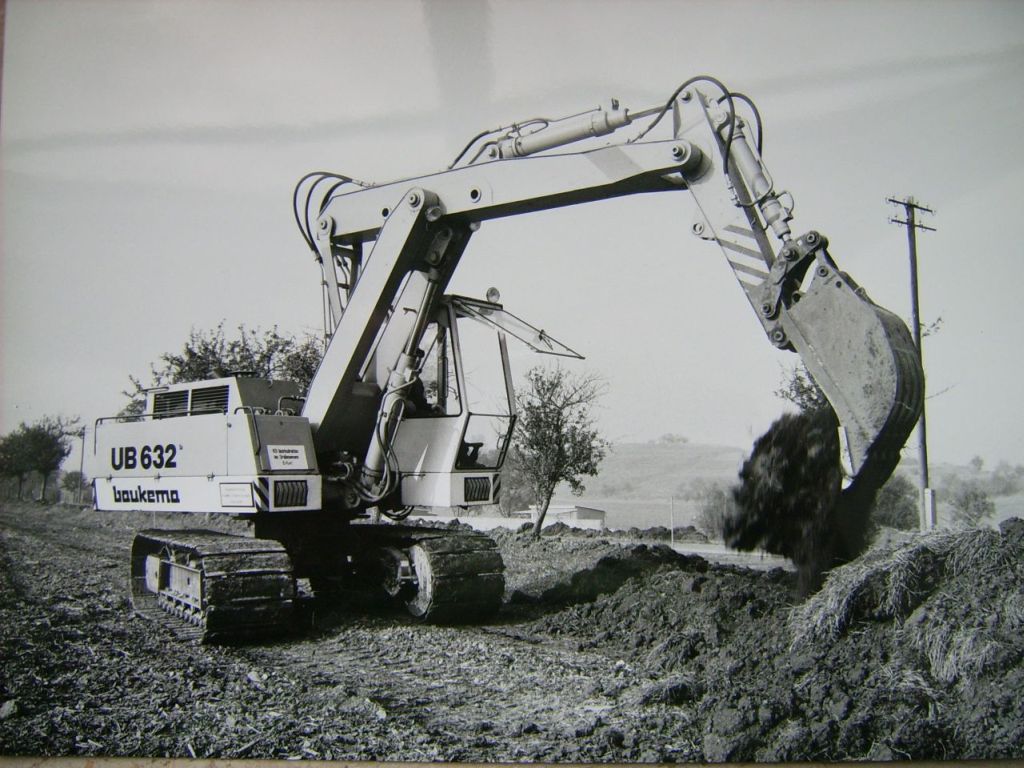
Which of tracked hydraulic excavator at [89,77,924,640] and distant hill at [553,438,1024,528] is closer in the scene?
tracked hydraulic excavator at [89,77,924,640]

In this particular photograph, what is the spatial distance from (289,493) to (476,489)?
1321 mm

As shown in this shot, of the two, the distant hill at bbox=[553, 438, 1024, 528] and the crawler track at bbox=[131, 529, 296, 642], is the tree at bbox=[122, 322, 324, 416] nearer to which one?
the crawler track at bbox=[131, 529, 296, 642]

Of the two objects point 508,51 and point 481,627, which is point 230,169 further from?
point 481,627

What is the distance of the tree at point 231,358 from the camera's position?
6367 mm

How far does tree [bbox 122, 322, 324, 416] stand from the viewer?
6.37 metres

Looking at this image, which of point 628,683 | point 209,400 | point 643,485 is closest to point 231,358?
point 209,400

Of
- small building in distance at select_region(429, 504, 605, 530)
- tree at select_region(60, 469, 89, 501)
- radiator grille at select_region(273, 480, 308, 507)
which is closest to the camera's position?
radiator grille at select_region(273, 480, 308, 507)

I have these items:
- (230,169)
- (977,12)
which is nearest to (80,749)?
(230,169)

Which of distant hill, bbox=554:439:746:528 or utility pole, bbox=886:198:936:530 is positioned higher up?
utility pole, bbox=886:198:936:530

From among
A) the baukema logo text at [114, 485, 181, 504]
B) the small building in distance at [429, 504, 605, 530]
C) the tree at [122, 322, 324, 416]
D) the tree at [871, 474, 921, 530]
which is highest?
the tree at [122, 322, 324, 416]

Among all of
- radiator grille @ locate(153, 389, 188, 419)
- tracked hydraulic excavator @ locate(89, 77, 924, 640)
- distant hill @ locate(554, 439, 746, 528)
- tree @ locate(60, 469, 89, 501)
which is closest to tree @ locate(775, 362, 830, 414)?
tracked hydraulic excavator @ locate(89, 77, 924, 640)

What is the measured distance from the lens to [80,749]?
371 cm

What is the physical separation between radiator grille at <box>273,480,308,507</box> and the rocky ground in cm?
94

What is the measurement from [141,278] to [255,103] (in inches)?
51.8
